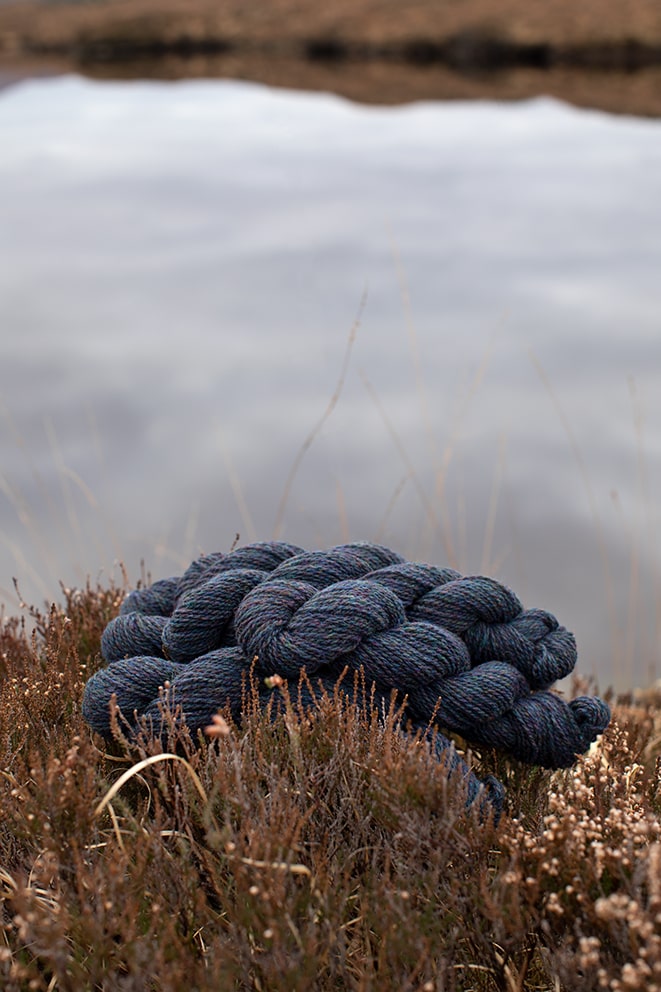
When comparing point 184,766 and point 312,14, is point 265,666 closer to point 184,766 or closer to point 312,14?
point 184,766

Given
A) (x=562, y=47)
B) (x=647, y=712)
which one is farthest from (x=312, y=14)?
(x=647, y=712)

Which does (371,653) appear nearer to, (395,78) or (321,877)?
(321,877)

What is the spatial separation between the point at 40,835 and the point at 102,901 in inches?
11.2

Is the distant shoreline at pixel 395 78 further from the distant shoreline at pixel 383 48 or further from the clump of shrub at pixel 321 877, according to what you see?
the clump of shrub at pixel 321 877

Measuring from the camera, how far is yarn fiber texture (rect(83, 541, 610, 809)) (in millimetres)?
2611

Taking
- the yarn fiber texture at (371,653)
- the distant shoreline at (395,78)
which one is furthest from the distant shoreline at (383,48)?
the yarn fiber texture at (371,653)

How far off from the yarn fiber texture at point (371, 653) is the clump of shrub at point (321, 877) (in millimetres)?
196

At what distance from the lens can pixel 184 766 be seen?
2.33 m

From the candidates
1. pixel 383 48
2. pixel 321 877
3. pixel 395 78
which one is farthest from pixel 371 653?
pixel 383 48

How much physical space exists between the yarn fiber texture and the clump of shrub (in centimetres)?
20

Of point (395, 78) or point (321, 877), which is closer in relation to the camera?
point (321, 877)

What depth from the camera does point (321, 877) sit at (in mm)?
2064

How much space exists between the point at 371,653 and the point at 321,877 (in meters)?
0.68


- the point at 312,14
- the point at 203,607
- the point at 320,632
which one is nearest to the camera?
the point at 320,632
